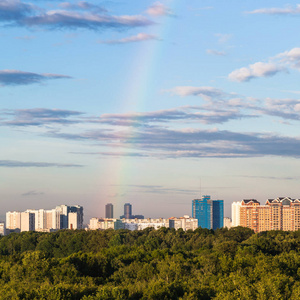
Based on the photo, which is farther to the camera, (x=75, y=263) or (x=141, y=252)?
(x=141, y=252)

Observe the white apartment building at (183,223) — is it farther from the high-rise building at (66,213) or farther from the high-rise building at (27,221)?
the high-rise building at (27,221)

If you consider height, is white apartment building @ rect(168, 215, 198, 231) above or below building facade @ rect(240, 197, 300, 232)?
below

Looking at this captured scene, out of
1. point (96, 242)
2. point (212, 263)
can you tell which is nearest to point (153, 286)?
point (212, 263)

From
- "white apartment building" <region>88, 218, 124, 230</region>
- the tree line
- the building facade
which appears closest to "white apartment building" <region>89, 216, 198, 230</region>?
"white apartment building" <region>88, 218, 124, 230</region>

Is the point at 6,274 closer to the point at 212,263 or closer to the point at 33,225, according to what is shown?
the point at 212,263

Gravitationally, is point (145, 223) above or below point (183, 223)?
above

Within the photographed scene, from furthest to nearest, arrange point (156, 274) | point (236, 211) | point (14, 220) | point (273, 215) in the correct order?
point (14, 220) < point (236, 211) < point (273, 215) < point (156, 274)

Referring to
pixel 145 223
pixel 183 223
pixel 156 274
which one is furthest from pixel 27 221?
pixel 156 274

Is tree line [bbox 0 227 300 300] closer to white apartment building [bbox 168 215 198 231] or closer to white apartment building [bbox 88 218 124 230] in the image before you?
white apartment building [bbox 88 218 124 230]

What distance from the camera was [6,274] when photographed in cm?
3619

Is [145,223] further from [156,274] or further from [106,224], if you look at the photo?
[156,274]

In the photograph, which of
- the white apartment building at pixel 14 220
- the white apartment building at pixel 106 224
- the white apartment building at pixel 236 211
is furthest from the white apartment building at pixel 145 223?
the white apartment building at pixel 14 220

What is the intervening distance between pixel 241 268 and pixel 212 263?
12.8ft

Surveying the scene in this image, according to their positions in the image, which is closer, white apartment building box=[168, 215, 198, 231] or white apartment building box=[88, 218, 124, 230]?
white apartment building box=[88, 218, 124, 230]
